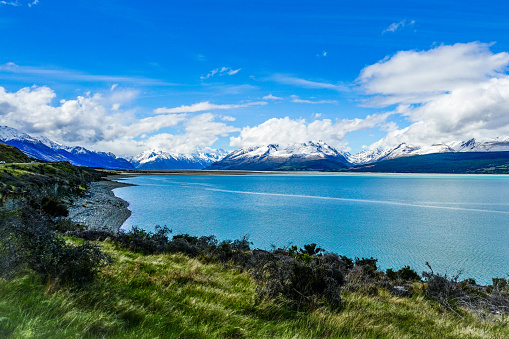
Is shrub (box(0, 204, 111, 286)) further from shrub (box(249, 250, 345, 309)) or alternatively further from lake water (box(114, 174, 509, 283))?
lake water (box(114, 174, 509, 283))

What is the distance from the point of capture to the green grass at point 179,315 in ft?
14.8

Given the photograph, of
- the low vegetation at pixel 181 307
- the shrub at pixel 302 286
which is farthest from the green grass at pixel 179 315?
the shrub at pixel 302 286

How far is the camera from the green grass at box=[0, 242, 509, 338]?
177 inches

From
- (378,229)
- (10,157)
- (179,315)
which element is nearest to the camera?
(179,315)

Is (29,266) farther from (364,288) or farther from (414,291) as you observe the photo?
(414,291)

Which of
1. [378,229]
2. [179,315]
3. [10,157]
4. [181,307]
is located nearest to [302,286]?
[181,307]

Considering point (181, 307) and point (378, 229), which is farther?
point (378, 229)

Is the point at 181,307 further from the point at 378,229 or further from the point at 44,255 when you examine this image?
the point at 378,229

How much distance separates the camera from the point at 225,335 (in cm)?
527

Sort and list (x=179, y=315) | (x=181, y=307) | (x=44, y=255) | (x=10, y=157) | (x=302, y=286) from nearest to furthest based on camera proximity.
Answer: (x=179, y=315) < (x=44, y=255) < (x=181, y=307) < (x=302, y=286) < (x=10, y=157)

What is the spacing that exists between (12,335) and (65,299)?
137 cm

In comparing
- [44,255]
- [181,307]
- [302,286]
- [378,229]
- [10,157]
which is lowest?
[378,229]

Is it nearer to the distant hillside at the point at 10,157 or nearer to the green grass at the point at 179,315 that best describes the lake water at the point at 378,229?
the green grass at the point at 179,315

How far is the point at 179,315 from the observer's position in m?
5.70
